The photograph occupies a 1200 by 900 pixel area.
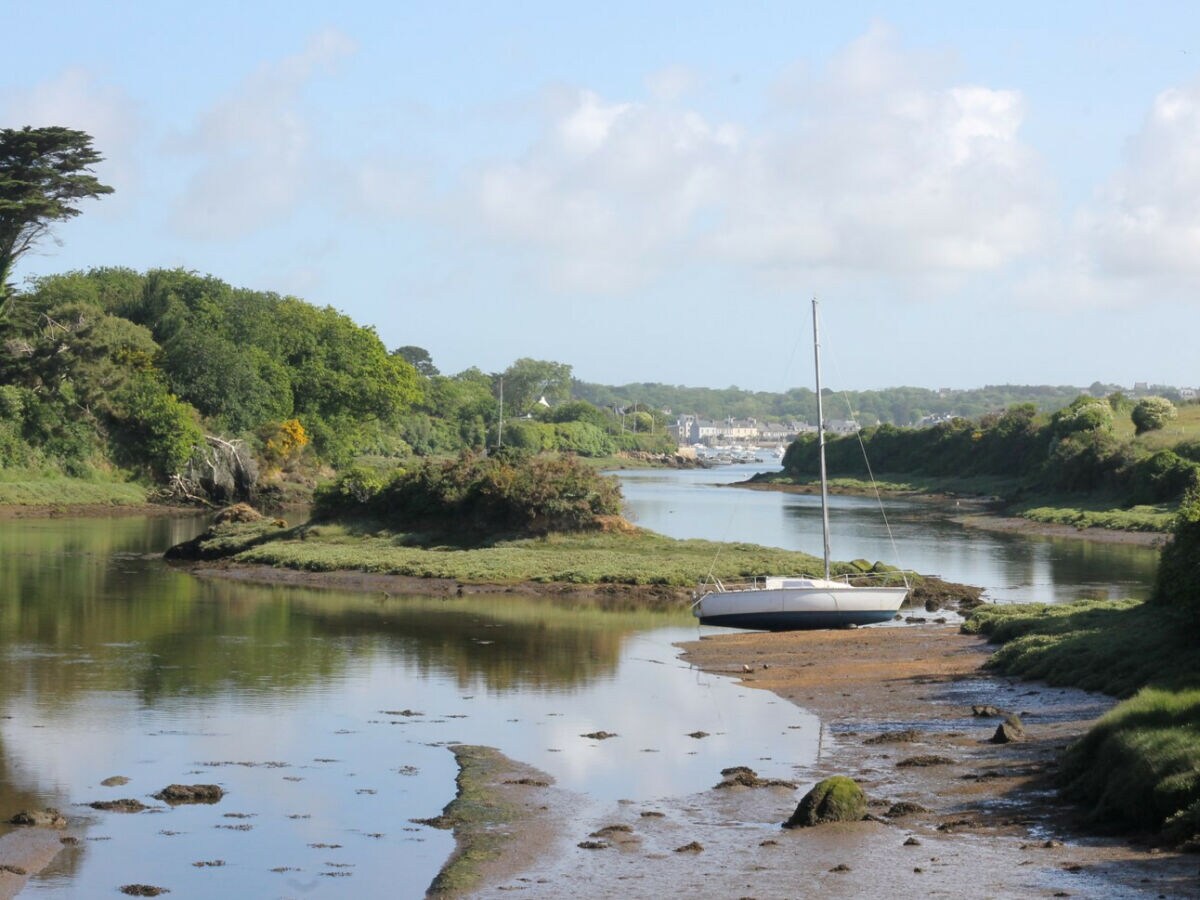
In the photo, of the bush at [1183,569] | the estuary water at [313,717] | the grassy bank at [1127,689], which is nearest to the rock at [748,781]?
the estuary water at [313,717]

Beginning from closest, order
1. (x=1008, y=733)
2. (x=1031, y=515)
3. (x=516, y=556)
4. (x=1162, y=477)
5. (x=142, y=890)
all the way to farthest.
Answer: (x=142, y=890) < (x=1008, y=733) < (x=516, y=556) < (x=1162, y=477) < (x=1031, y=515)

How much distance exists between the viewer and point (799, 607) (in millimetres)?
39438

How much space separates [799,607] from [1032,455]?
288ft

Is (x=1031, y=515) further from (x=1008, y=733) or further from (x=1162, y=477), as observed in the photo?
(x=1008, y=733)

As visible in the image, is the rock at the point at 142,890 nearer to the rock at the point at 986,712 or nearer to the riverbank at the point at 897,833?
the riverbank at the point at 897,833

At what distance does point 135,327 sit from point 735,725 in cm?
8052

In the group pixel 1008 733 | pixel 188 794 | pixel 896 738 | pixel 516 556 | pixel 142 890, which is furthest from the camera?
pixel 516 556

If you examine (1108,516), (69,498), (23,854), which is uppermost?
(69,498)

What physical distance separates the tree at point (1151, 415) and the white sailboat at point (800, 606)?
70.9 m

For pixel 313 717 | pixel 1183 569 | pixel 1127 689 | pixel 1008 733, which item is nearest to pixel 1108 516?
pixel 1183 569

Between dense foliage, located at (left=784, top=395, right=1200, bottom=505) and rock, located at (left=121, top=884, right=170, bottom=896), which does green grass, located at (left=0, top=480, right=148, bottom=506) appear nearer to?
dense foliage, located at (left=784, top=395, right=1200, bottom=505)

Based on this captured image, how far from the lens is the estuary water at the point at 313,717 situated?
18094mm

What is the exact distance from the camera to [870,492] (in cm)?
A: 13162

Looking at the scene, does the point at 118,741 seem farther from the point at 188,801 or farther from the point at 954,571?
the point at 954,571
